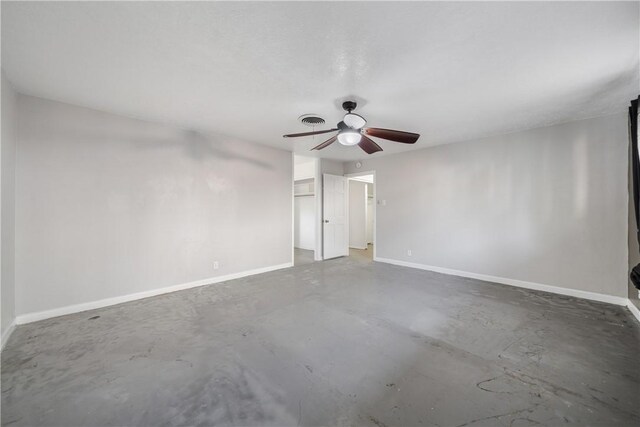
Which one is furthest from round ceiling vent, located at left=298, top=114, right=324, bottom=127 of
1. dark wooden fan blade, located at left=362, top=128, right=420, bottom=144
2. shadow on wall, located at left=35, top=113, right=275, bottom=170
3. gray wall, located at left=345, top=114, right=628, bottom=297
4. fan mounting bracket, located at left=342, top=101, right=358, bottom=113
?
Answer: gray wall, located at left=345, top=114, right=628, bottom=297

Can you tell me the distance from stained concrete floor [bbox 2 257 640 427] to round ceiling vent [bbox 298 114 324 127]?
8.30 feet

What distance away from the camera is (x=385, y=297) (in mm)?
3488

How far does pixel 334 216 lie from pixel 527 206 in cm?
379

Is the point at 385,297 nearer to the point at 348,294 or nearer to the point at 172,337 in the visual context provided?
the point at 348,294

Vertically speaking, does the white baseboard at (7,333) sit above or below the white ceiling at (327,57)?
below

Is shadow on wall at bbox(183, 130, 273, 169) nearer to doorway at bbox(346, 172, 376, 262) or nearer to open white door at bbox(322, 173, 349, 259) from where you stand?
open white door at bbox(322, 173, 349, 259)

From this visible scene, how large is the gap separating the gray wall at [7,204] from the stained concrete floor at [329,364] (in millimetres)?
356

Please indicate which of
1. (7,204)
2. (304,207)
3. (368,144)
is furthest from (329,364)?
(304,207)

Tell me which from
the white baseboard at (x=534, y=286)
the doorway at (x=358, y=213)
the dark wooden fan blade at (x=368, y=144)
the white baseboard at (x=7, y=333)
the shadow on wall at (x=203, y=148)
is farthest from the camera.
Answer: the doorway at (x=358, y=213)

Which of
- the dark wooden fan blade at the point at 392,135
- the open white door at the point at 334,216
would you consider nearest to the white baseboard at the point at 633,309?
the dark wooden fan blade at the point at 392,135

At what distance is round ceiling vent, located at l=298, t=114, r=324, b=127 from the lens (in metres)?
3.30

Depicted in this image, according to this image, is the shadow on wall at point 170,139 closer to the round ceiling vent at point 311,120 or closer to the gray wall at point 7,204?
the gray wall at point 7,204

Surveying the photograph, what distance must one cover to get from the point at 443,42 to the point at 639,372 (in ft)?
9.66

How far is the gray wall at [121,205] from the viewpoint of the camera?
2.76 m
